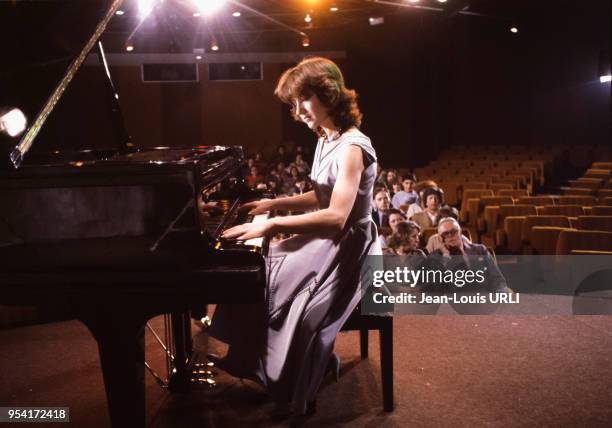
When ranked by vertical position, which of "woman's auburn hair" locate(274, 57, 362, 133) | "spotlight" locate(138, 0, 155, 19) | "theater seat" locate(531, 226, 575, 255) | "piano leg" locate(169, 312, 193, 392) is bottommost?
"piano leg" locate(169, 312, 193, 392)

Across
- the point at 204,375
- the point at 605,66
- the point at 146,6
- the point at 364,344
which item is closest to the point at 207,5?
the point at 146,6

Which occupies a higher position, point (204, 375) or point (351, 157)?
point (351, 157)

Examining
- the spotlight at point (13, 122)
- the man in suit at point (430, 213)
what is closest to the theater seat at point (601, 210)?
the man in suit at point (430, 213)

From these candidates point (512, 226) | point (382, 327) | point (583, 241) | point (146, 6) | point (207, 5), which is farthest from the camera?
point (207, 5)

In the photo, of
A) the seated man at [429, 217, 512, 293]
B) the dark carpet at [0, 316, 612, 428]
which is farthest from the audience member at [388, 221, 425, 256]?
the dark carpet at [0, 316, 612, 428]

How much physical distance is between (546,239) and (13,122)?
4340 mm

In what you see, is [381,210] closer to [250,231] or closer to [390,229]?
[390,229]

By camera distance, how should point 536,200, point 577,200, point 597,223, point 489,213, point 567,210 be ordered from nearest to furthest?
point 597,223 < point 567,210 < point 489,213 < point 536,200 < point 577,200

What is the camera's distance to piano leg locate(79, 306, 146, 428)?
5.96ft

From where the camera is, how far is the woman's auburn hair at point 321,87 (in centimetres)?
229

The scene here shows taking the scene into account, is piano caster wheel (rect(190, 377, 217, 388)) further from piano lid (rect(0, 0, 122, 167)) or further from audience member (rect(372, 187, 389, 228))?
audience member (rect(372, 187, 389, 228))

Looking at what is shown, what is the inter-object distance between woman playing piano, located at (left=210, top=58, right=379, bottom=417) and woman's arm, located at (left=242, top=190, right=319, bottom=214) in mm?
252

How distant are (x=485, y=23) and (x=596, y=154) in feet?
16.1

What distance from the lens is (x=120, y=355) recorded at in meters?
1.82
